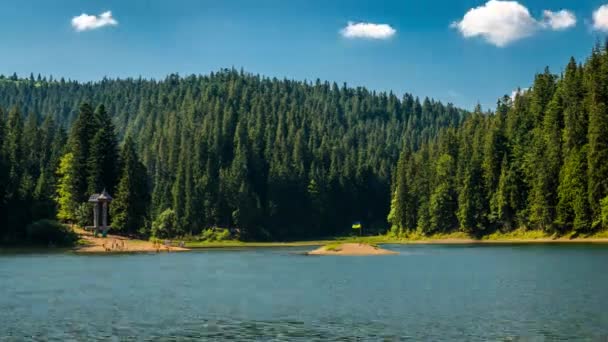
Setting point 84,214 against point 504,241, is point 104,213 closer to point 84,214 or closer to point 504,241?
point 84,214

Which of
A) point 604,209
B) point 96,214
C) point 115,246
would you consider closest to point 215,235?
point 96,214

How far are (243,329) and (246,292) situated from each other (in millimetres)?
19291

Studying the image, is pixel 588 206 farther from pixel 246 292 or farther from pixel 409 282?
pixel 246 292

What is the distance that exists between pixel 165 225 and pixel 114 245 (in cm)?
5929

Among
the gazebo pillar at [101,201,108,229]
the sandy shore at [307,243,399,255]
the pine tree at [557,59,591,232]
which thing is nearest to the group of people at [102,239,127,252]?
the gazebo pillar at [101,201,108,229]

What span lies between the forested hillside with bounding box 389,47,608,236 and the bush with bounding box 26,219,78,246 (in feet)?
271

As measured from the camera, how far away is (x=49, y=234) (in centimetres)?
12744

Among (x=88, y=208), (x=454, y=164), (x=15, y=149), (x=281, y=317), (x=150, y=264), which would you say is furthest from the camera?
(x=454, y=164)

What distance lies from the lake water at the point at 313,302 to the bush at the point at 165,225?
9979 centimetres

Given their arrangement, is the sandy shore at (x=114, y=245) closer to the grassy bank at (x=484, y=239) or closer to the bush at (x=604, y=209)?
the grassy bank at (x=484, y=239)

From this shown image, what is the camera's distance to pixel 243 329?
41.2 metres

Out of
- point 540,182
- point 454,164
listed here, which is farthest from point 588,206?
point 454,164

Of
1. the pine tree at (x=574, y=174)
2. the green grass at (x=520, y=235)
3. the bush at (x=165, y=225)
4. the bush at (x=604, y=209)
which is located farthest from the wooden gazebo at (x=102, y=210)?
the bush at (x=604, y=209)

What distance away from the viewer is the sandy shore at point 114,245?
126000mm
